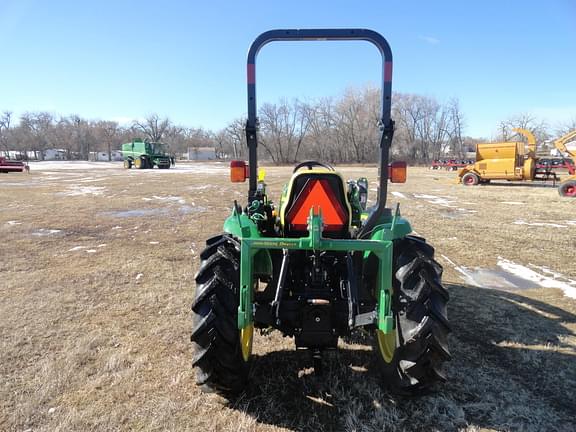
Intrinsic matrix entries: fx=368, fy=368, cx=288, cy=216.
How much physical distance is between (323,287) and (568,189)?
17.1 metres

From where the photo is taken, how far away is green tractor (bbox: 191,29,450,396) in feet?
7.80

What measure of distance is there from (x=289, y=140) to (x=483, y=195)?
39.3 feet

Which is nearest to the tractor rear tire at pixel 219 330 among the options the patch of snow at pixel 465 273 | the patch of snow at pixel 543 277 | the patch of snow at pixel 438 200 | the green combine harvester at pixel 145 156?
the patch of snow at pixel 465 273

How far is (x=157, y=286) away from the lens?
5023 millimetres

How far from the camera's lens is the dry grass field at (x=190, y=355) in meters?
2.56

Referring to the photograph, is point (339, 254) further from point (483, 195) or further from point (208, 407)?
point (483, 195)

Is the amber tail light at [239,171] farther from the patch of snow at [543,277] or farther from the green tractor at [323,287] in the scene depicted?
the patch of snow at [543,277]

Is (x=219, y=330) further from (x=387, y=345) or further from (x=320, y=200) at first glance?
(x=387, y=345)

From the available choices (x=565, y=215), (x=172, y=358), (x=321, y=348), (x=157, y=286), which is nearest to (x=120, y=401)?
(x=172, y=358)

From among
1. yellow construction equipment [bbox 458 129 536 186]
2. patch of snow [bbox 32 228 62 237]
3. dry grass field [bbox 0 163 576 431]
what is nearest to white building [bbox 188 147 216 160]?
yellow construction equipment [bbox 458 129 536 186]

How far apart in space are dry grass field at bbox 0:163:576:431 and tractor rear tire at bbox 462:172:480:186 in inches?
571

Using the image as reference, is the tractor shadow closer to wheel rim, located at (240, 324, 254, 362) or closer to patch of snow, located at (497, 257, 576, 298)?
wheel rim, located at (240, 324, 254, 362)

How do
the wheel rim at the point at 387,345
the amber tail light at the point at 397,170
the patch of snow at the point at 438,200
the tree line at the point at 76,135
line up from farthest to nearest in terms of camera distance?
the tree line at the point at 76,135, the patch of snow at the point at 438,200, the amber tail light at the point at 397,170, the wheel rim at the point at 387,345

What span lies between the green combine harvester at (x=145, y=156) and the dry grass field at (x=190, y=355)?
33298 millimetres
